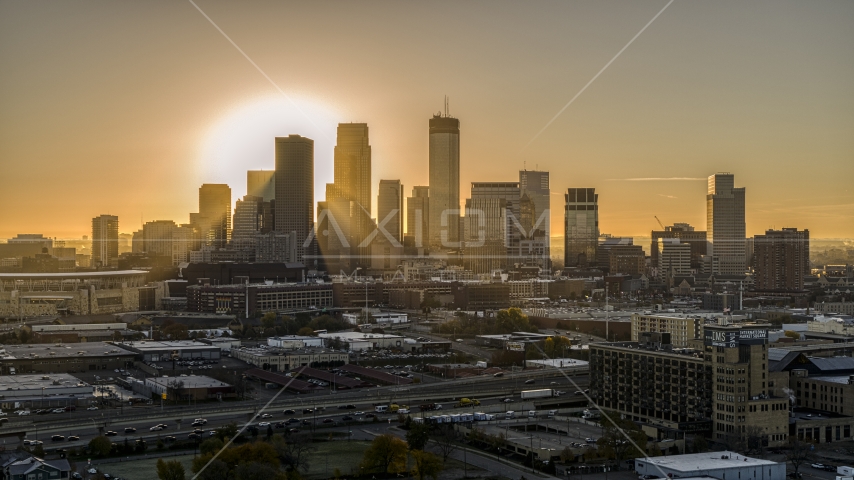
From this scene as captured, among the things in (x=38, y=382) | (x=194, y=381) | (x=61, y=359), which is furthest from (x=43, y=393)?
(x=61, y=359)

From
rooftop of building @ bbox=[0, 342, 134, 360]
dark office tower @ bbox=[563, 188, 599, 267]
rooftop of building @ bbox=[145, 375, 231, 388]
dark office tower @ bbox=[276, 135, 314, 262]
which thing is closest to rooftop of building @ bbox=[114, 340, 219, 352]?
rooftop of building @ bbox=[0, 342, 134, 360]

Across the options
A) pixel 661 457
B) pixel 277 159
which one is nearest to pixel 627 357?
pixel 661 457

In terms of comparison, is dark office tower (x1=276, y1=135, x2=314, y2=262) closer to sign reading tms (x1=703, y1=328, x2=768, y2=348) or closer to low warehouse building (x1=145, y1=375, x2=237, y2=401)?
low warehouse building (x1=145, y1=375, x2=237, y2=401)

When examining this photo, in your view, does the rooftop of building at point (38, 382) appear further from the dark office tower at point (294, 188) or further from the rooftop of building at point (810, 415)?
the dark office tower at point (294, 188)

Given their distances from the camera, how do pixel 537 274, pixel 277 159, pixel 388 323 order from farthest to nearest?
pixel 277 159, pixel 537 274, pixel 388 323

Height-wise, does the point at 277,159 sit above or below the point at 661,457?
above

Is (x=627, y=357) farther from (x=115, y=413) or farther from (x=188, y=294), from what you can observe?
(x=188, y=294)

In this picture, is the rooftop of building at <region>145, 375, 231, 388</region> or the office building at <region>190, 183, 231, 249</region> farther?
the office building at <region>190, 183, 231, 249</region>
